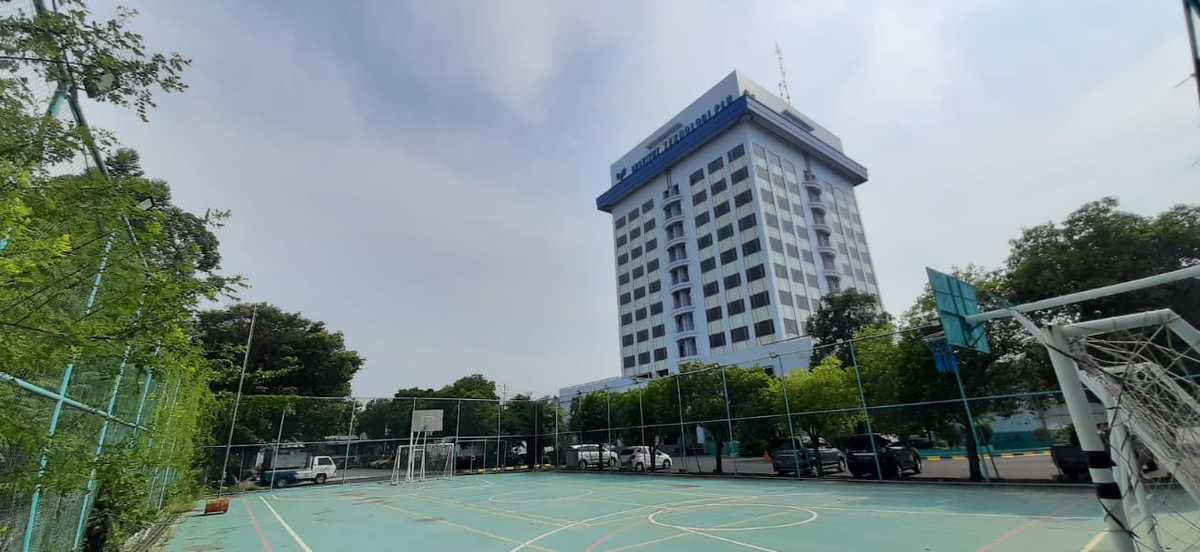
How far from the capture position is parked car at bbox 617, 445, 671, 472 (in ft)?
76.3

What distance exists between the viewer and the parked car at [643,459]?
23.2 m

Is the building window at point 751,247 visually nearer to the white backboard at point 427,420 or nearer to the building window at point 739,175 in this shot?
the building window at point 739,175

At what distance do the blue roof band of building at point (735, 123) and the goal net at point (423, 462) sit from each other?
4146 cm

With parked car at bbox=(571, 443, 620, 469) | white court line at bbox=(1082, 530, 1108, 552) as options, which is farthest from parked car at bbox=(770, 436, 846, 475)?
white court line at bbox=(1082, 530, 1108, 552)

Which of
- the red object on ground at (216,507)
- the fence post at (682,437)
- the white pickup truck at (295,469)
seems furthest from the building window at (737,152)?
the red object on ground at (216,507)

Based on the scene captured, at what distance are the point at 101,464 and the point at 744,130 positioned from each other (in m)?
54.6

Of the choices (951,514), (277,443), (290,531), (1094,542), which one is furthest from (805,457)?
(277,443)

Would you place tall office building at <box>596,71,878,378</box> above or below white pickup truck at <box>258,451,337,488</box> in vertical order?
above

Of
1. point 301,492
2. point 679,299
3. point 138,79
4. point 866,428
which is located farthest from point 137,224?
point 679,299

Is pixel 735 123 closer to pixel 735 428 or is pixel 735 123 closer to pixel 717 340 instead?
pixel 717 340

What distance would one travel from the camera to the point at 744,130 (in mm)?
51969

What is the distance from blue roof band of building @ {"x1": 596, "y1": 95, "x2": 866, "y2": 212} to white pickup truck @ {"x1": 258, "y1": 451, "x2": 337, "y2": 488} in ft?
150

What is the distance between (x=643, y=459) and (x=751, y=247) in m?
29.7

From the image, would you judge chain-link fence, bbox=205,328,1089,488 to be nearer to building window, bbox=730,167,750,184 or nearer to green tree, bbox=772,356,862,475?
green tree, bbox=772,356,862,475
